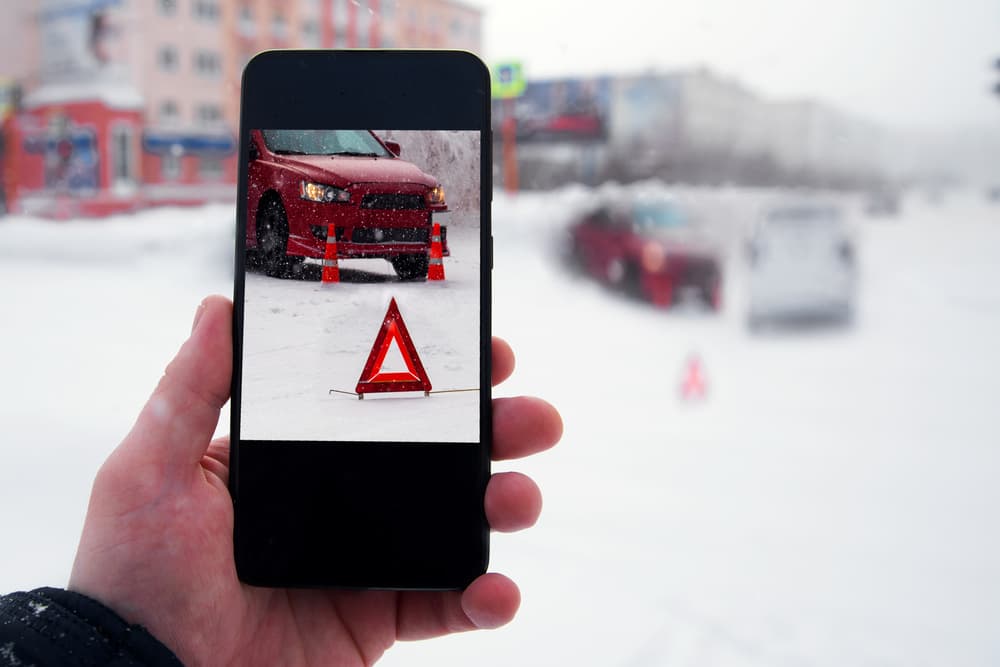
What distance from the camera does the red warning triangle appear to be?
77 cm

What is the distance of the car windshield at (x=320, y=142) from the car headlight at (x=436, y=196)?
0.22ft

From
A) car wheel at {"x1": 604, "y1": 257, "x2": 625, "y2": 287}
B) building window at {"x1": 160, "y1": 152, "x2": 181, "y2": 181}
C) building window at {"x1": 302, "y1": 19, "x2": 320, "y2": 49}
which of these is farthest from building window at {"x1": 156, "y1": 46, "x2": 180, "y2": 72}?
car wheel at {"x1": 604, "y1": 257, "x2": 625, "y2": 287}

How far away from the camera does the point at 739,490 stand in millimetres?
2396

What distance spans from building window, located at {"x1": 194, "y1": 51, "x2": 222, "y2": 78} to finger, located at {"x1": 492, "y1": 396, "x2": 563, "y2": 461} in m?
3.37

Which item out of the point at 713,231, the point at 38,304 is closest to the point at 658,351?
the point at 713,231

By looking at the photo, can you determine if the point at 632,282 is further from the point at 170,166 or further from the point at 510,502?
the point at 510,502

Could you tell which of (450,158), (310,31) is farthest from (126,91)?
(450,158)

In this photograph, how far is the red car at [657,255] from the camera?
3.92 m

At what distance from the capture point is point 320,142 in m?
0.80

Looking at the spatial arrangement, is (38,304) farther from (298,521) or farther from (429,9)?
(298,521)

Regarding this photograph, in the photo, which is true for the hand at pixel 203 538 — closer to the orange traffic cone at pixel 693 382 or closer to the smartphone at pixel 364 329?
the smartphone at pixel 364 329

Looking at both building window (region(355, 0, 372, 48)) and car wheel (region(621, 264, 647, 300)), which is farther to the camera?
car wheel (region(621, 264, 647, 300))

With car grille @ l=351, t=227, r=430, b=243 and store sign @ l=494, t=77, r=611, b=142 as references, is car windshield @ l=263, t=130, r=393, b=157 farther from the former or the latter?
store sign @ l=494, t=77, r=611, b=142

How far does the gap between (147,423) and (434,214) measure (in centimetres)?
38
